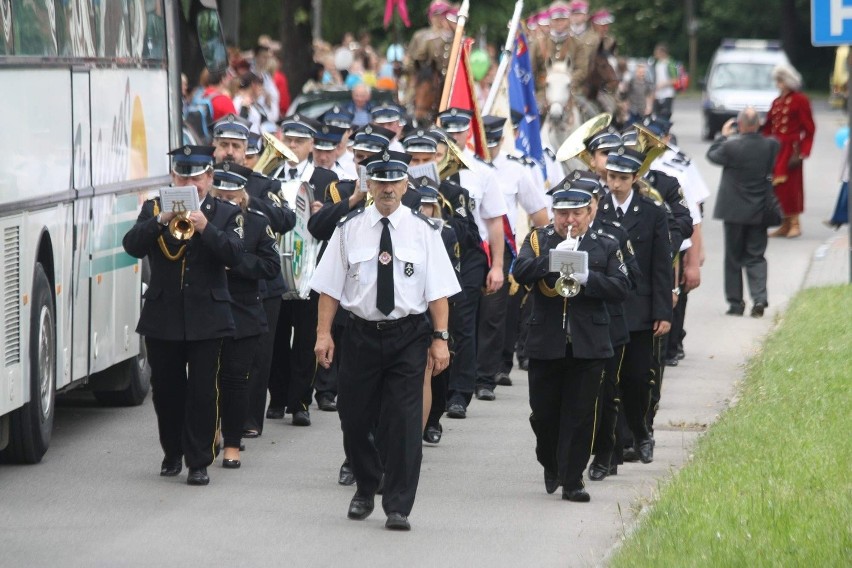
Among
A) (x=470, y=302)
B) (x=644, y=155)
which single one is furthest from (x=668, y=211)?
(x=470, y=302)

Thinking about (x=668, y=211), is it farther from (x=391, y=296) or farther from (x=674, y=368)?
(x=674, y=368)

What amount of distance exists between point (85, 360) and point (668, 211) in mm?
3814

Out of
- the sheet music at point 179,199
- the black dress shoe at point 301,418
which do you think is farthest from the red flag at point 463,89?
the sheet music at point 179,199

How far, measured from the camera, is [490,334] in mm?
14109

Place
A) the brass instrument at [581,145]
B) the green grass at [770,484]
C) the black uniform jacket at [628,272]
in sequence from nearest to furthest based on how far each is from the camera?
the green grass at [770,484] < the black uniform jacket at [628,272] < the brass instrument at [581,145]

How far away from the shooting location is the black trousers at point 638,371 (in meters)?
11.0

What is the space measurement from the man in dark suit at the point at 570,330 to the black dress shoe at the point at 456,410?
3.05 meters

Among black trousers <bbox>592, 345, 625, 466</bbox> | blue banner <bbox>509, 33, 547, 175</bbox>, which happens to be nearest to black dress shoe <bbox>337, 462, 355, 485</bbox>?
black trousers <bbox>592, 345, 625, 466</bbox>

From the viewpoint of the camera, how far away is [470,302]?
43.3ft

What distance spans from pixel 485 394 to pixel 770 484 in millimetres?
4725

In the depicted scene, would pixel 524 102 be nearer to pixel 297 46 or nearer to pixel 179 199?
pixel 179 199

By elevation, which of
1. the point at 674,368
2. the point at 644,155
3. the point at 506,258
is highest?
the point at 644,155

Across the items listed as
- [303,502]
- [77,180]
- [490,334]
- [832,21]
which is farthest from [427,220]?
[832,21]

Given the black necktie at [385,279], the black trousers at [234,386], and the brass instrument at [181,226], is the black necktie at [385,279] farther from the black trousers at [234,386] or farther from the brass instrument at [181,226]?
the black trousers at [234,386]
